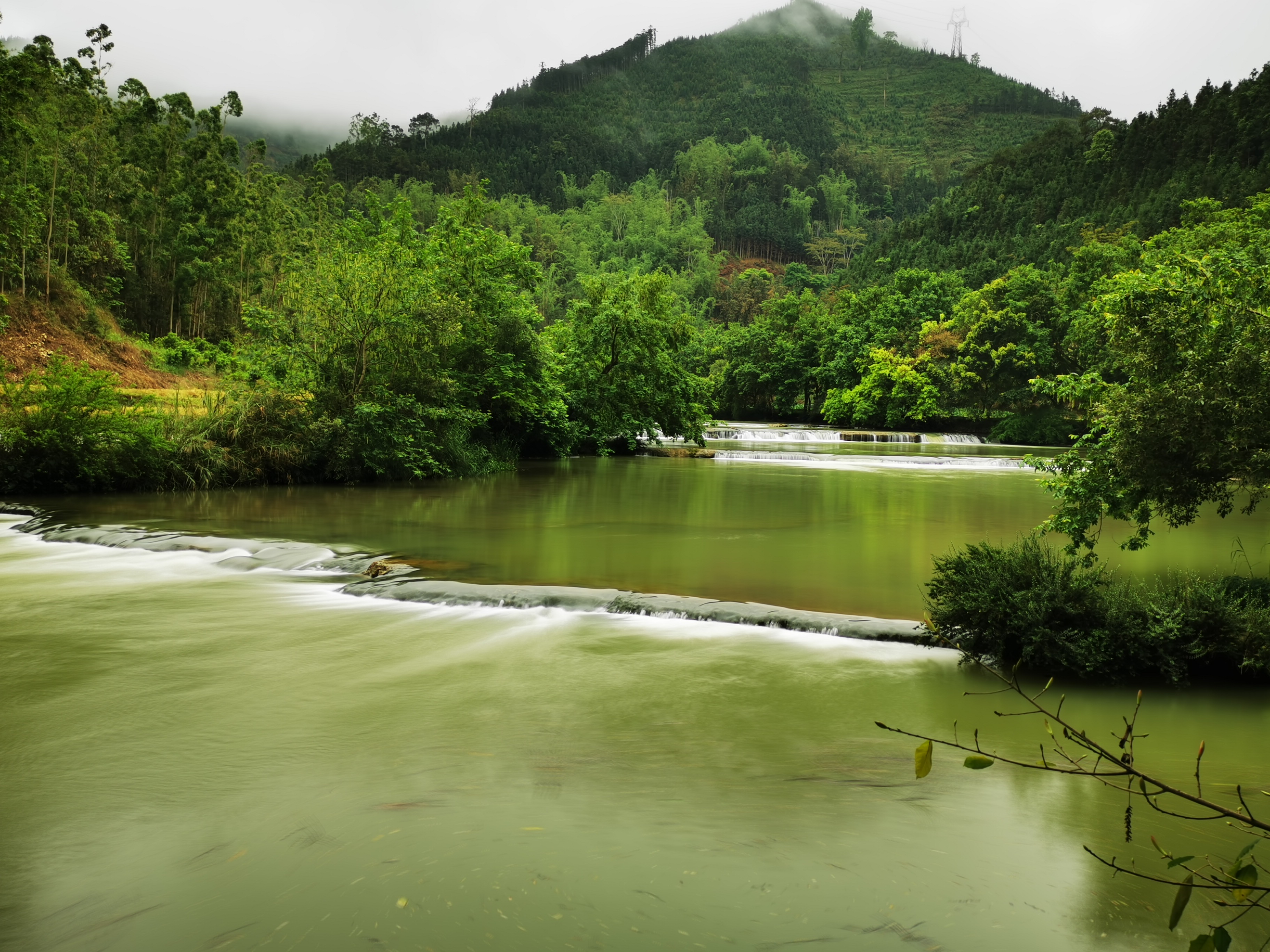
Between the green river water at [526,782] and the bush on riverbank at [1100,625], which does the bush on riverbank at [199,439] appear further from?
the bush on riverbank at [1100,625]

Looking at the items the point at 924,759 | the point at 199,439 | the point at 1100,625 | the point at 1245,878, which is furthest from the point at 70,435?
the point at 1245,878

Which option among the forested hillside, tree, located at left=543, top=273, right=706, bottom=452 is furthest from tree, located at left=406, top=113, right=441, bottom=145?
tree, located at left=543, top=273, right=706, bottom=452

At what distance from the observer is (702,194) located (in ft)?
575

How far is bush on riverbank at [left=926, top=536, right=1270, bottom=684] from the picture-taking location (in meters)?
7.19

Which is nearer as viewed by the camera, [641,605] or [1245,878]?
[1245,878]

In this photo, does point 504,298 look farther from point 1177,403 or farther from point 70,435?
point 1177,403

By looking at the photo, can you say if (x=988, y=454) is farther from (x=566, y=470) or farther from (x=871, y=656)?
(x=871, y=656)

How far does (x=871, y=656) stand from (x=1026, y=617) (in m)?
1.40

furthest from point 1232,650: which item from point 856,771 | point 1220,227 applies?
point 1220,227

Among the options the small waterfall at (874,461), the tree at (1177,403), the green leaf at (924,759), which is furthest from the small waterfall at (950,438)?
the green leaf at (924,759)

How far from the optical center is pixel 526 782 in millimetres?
5457

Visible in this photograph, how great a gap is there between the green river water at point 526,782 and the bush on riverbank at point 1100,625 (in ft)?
0.92

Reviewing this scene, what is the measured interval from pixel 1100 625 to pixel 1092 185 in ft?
308

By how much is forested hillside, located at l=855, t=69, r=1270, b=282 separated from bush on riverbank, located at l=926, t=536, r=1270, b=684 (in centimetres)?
6204
